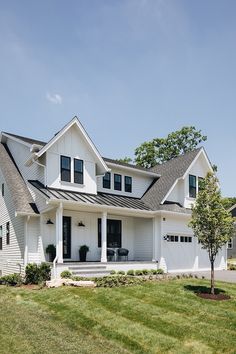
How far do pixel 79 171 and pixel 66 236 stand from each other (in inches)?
147

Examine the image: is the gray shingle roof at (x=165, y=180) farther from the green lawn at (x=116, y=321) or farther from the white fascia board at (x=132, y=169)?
the green lawn at (x=116, y=321)

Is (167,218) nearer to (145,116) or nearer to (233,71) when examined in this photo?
(145,116)

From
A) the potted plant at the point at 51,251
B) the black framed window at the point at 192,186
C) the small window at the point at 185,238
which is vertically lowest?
the potted plant at the point at 51,251

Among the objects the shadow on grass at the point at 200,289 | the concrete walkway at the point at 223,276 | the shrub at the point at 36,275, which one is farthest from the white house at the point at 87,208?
the shadow on grass at the point at 200,289

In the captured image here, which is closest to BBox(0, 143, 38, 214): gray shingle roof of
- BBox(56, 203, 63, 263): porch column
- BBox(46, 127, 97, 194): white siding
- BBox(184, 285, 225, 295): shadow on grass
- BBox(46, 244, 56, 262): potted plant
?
BBox(46, 127, 97, 194): white siding

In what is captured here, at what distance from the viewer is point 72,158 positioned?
68.5 ft

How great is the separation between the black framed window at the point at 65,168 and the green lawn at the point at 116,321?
302 inches

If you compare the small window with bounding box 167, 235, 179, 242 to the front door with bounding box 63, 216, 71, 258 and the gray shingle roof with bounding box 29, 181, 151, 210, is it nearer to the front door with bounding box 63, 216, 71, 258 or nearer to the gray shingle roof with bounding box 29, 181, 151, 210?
the gray shingle roof with bounding box 29, 181, 151, 210

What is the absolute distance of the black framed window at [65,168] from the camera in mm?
20453

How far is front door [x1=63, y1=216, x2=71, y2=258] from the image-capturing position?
20188 millimetres

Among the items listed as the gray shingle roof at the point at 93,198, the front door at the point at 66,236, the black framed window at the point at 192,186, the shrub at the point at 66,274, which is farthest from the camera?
the black framed window at the point at 192,186

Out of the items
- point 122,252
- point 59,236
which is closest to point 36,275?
point 59,236

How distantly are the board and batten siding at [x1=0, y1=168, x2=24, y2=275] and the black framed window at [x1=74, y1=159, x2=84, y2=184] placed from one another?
A: 12.5ft

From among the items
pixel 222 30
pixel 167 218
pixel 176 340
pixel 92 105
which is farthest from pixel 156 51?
pixel 176 340
